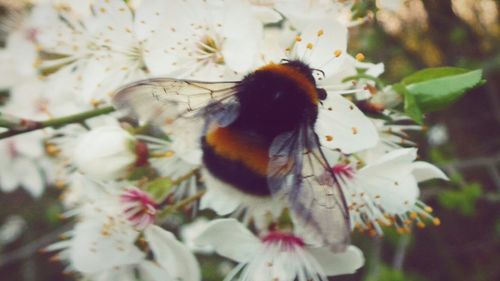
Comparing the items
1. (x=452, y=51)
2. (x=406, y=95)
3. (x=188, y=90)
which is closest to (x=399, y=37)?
(x=452, y=51)

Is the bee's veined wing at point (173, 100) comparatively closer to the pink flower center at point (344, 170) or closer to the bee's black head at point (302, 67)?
the bee's black head at point (302, 67)

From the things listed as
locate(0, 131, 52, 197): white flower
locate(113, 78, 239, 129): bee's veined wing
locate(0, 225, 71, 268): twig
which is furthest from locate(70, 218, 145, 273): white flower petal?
locate(0, 225, 71, 268): twig

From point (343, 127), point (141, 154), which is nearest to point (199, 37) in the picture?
point (141, 154)

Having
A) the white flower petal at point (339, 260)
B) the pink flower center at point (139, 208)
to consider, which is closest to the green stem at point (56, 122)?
the pink flower center at point (139, 208)

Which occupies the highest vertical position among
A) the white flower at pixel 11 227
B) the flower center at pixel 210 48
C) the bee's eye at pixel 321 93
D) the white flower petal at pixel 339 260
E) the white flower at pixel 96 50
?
the bee's eye at pixel 321 93

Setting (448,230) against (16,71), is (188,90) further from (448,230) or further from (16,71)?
(448,230)

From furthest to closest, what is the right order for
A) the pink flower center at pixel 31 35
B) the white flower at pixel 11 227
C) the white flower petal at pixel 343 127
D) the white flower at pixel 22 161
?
the white flower at pixel 11 227
the white flower at pixel 22 161
the pink flower center at pixel 31 35
the white flower petal at pixel 343 127
